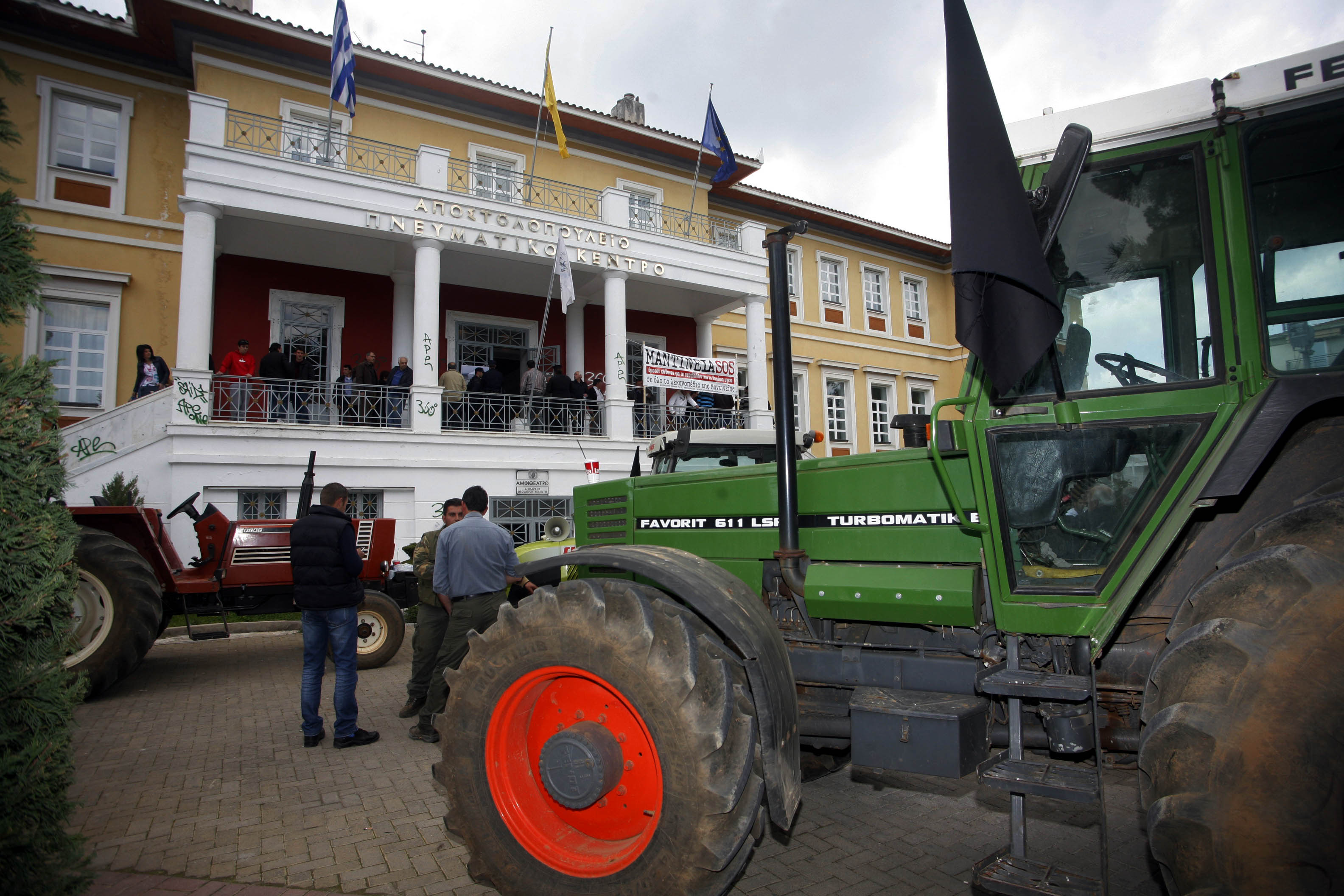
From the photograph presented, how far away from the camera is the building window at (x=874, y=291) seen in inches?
922

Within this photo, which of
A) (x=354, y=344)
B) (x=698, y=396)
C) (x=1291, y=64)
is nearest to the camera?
(x=1291, y=64)

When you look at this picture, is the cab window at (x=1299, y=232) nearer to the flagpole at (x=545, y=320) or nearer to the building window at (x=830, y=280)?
the flagpole at (x=545, y=320)

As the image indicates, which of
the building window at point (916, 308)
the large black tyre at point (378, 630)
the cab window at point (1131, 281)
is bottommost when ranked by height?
the large black tyre at point (378, 630)

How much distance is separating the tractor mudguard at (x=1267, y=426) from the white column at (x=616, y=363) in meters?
13.4

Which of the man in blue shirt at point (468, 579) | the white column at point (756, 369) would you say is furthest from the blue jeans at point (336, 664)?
the white column at point (756, 369)

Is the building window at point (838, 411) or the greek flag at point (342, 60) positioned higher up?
the greek flag at point (342, 60)

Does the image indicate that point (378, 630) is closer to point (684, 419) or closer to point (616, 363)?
point (616, 363)

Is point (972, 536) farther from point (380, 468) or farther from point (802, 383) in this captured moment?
point (802, 383)

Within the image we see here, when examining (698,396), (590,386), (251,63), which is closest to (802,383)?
(698,396)

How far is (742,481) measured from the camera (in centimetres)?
381

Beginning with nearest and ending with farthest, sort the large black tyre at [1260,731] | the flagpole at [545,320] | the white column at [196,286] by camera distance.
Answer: the large black tyre at [1260,731] → the white column at [196,286] → the flagpole at [545,320]

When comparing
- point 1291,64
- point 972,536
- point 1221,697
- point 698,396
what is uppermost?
point 698,396

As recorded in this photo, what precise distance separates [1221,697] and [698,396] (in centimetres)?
1633

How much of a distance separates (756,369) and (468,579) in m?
12.5
